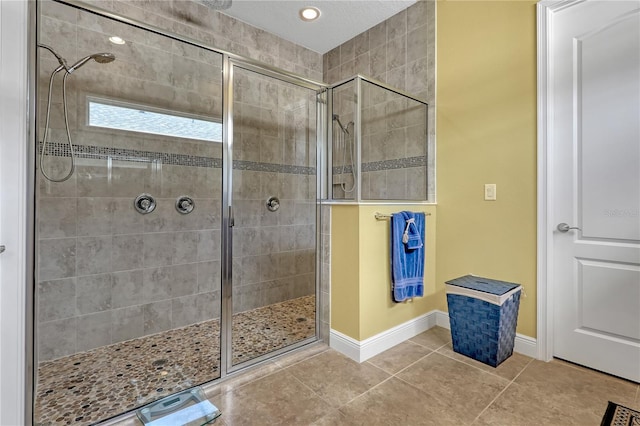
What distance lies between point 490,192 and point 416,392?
144 centimetres

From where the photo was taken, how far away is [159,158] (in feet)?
7.72

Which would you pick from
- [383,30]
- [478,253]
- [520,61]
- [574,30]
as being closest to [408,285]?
[478,253]

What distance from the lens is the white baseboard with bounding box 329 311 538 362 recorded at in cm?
199

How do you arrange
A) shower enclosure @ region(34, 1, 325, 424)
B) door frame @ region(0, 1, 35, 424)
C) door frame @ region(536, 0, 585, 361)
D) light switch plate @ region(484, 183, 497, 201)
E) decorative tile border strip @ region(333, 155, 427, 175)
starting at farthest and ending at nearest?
decorative tile border strip @ region(333, 155, 427, 175), light switch plate @ region(484, 183, 497, 201), door frame @ region(536, 0, 585, 361), shower enclosure @ region(34, 1, 325, 424), door frame @ region(0, 1, 35, 424)

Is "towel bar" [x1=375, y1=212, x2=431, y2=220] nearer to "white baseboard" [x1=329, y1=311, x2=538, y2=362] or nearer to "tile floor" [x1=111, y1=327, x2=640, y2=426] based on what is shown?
"white baseboard" [x1=329, y1=311, x2=538, y2=362]

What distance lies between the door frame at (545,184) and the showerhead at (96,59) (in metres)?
2.83

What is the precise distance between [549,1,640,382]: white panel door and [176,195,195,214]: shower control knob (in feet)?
8.49

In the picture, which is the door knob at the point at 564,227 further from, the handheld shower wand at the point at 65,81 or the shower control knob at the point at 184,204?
the handheld shower wand at the point at 65,81

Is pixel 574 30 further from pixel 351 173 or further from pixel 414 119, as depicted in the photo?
pixel 351 173

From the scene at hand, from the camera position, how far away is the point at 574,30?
6.10ft

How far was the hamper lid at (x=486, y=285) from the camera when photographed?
1.92 metres

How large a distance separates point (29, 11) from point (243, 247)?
5.76ft

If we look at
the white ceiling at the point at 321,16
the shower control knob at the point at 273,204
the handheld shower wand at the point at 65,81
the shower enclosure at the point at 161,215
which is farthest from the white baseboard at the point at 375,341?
the white ceiling at the point at 321,16

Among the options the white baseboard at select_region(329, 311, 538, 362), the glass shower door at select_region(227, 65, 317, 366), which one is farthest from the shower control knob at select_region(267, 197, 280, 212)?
the white baseboard at select_region(329, 311, 538, 362)
